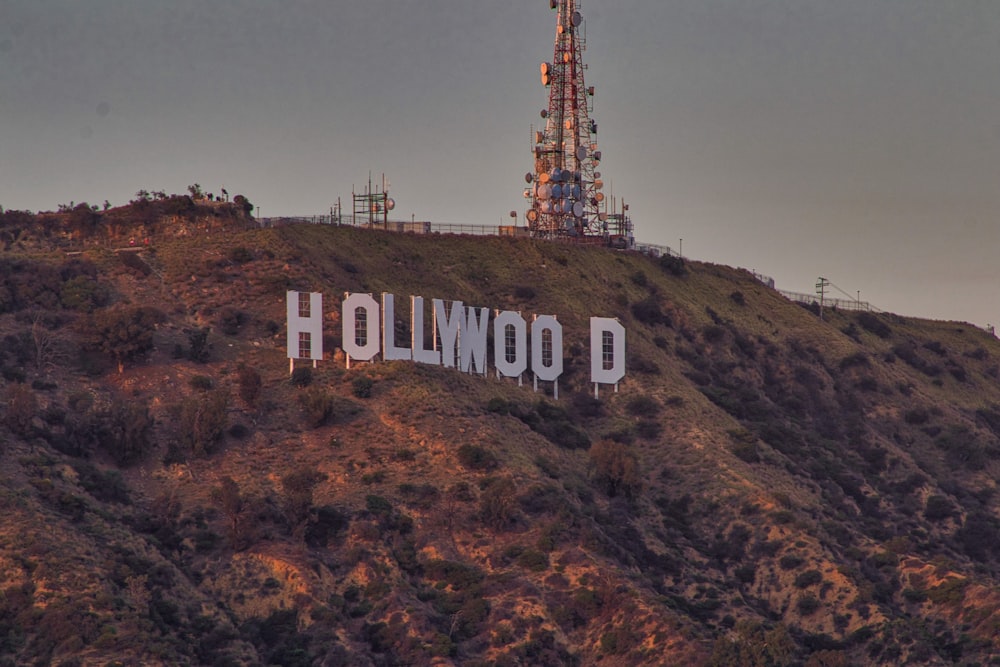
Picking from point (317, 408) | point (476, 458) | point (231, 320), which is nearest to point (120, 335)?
point (231, 320)

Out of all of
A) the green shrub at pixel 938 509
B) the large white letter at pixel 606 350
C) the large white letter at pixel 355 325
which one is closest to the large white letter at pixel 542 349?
the large white letter at pixel 606 350

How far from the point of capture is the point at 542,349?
112188 millimetres

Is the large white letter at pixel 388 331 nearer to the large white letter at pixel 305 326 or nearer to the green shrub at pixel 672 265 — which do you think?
the large white letter at pixel 305 326

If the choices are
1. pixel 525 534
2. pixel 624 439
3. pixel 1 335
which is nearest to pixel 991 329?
pixel 624 439

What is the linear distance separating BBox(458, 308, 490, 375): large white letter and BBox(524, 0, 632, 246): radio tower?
2543 centimetres

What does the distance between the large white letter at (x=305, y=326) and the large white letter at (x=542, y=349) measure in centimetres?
1429

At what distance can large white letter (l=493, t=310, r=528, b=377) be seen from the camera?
109 metres

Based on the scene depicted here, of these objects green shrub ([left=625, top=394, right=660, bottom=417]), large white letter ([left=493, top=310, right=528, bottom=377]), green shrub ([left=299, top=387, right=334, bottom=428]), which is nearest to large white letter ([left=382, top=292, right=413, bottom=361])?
green shrub ([left=299, top=387, right=334, bottom=428])

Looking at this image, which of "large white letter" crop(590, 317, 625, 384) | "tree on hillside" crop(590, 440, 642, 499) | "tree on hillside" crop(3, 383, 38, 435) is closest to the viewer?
"tree on hillside" crop(3, 383, 38, 435)

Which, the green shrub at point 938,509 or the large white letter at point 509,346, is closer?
the large white letter at point 509,346

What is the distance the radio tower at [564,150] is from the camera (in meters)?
132

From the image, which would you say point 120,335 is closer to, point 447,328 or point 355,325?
point 355,325

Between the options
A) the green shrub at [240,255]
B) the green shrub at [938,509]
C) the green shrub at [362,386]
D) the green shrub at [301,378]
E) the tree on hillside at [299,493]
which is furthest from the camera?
the green shrub at [938,509]

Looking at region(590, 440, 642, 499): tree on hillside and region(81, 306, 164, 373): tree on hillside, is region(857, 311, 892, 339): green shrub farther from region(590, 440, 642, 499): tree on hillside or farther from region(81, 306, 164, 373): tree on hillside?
region(81, 306, 164, 373): tree on hillside
